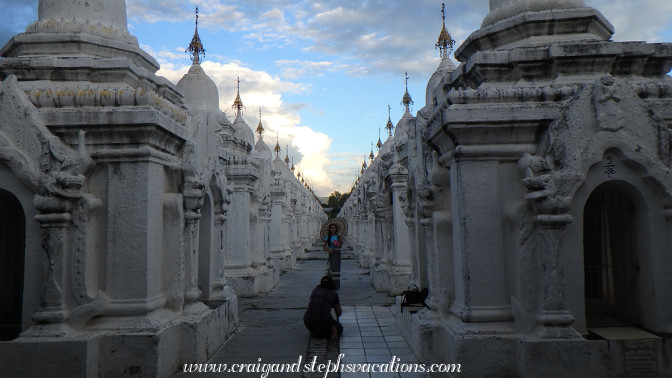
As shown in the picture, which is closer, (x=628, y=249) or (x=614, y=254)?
(x=628, y=249)

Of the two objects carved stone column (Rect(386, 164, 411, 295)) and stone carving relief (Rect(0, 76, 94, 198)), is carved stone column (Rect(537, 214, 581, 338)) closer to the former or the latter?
stone carving relief (Rect(0, 76, 94, 198))

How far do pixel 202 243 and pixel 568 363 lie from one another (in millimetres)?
5513

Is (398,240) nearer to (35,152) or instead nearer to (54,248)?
(54,248)

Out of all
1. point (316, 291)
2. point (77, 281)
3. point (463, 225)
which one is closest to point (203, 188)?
point (77, 281)

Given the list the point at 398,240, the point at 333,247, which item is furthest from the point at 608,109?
the point at 333,247

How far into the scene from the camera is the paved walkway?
6461 millimetres

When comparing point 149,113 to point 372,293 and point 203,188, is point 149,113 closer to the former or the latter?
point 203,188

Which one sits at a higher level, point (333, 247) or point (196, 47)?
point (196, 47)

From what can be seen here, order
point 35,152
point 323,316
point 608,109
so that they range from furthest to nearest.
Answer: point 323,316 < point 35,152 < point 608,109

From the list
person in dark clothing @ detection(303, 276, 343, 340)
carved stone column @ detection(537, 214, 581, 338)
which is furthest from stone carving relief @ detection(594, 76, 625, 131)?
person in dark clothing @ detection(303, 276, 343, 340)

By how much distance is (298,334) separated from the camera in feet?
26.2

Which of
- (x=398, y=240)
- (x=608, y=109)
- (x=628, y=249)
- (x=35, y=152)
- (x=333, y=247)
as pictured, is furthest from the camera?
(x=333, y=247)

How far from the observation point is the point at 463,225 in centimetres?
543

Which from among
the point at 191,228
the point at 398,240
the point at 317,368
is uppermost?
the point at 191,228
